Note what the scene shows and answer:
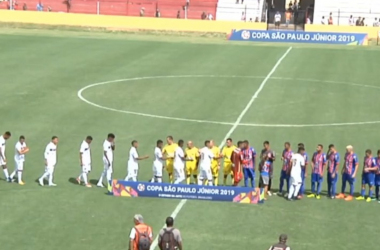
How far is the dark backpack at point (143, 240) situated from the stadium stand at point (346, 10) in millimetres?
63810

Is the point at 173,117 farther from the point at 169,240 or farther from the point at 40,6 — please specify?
the point at 40,6

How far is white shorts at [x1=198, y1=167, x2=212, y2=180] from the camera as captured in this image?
25.5 m

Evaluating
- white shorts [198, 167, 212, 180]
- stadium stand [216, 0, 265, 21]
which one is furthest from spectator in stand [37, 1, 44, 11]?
white shorts [198, 167, 212, 180]

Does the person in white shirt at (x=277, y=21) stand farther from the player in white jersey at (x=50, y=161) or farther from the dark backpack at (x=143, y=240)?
the dark backpack at (x=143, y=240)

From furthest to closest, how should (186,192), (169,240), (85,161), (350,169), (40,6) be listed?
(40,6)
(85,161)
(350,169)
(186,192)
(169,240)

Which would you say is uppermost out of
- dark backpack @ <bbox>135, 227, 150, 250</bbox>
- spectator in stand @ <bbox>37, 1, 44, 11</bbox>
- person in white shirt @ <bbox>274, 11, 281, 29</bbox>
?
spectator in stand @ <bbox>37, 1, 44, 11</bbox>

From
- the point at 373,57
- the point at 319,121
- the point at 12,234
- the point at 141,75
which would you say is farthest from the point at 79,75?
the point at 12,234

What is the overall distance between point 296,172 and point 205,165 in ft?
8.67

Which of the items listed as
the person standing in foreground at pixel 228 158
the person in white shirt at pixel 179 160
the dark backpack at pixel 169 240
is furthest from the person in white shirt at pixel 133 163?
the dark backpack at pixel 169 240

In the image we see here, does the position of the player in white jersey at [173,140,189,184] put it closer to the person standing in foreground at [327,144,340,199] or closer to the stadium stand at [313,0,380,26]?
the person standing in foreground at [327,144,340,199]

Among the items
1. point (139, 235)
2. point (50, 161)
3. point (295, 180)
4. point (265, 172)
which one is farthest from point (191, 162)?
point (139, 235)

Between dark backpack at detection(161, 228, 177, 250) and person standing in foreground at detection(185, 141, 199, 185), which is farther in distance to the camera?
person standing in foreground at detection(185, 141, 199, 185)

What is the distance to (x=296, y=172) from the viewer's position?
81.7 feet

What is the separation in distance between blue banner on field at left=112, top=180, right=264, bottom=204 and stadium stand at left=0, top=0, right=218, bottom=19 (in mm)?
56411
